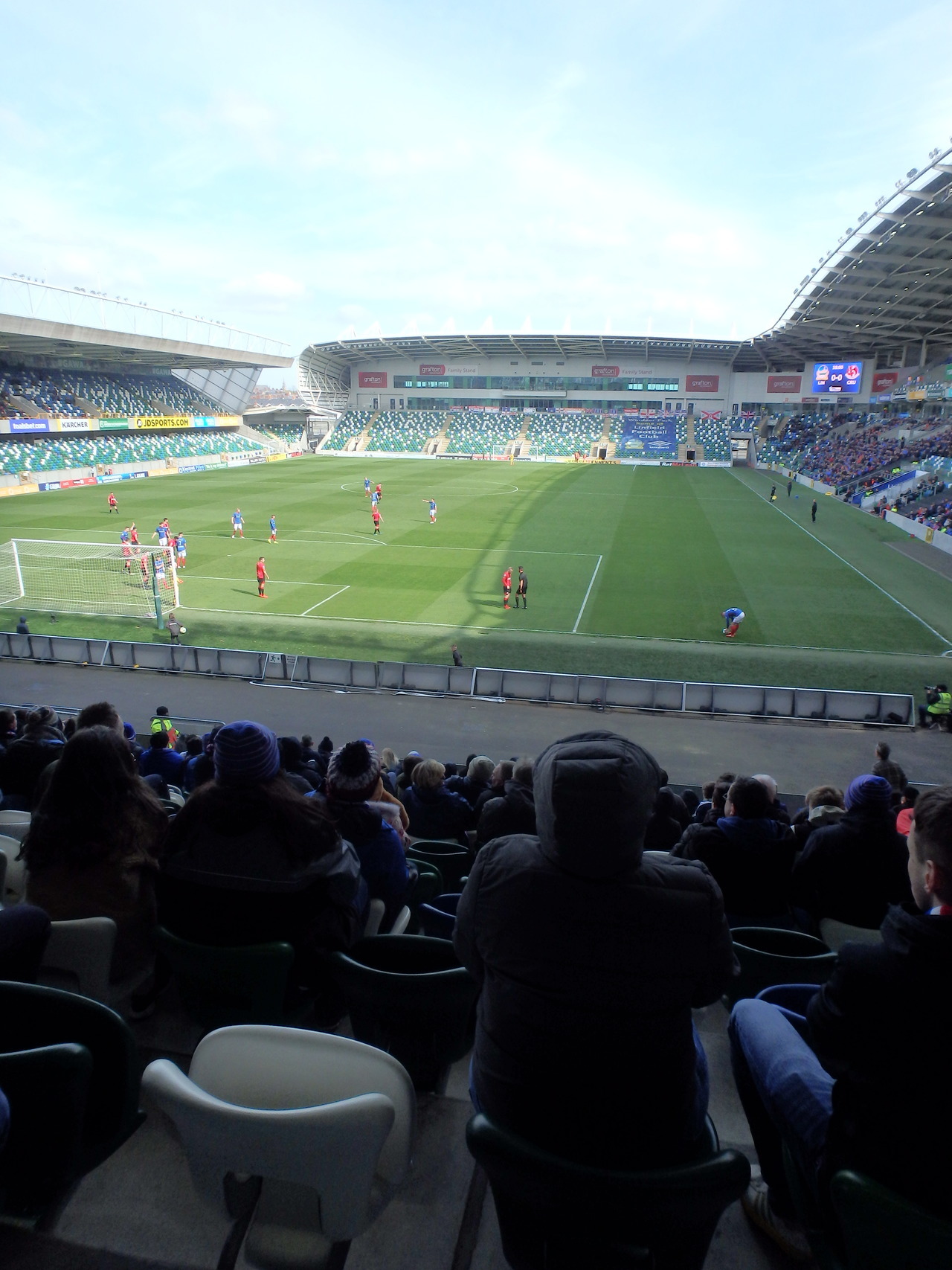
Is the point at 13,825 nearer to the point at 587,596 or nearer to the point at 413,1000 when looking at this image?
the point at 413,1000

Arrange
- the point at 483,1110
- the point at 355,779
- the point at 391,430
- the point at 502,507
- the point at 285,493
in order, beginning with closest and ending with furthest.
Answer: the point at 483,1110 < the point at 355,779 < the point at 502,507 < the point at 285,493 < the point at 391,430

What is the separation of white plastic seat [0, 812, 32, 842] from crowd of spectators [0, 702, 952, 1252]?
138 cm

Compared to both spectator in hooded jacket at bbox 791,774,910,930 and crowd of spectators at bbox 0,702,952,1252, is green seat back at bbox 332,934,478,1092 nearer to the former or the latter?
crowd of spectators at bbox 0,702,952,1252

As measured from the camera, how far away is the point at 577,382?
3775 inches

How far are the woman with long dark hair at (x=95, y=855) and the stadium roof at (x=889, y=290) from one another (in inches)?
1419

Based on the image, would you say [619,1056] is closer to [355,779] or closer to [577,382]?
[355,779]

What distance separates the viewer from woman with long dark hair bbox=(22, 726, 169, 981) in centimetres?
317

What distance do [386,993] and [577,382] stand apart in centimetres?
9996

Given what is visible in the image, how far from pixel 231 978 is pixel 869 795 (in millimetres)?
3524

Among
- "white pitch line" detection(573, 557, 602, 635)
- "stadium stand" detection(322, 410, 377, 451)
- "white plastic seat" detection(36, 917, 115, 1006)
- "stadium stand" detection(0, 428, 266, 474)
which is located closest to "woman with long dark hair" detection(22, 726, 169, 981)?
"white plastic seat" detection(36, 917, 115, 1006)

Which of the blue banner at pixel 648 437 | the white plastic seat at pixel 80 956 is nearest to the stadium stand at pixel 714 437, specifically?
the blue banner at pixel 648 437

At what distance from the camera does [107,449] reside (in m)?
62.0

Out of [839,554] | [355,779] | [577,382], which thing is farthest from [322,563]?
[577,382]

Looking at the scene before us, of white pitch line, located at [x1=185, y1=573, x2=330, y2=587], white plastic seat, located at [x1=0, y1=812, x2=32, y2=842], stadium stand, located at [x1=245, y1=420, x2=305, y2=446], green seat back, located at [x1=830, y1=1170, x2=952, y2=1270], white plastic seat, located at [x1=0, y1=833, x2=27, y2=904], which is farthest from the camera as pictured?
stadium stand, located at [x1=245, y1=420, x2=305, y2=446]
